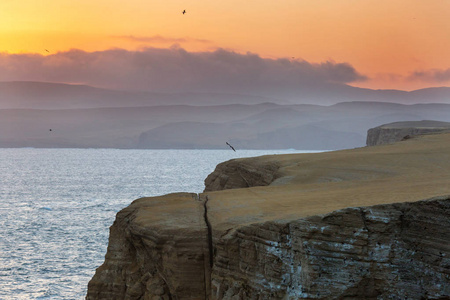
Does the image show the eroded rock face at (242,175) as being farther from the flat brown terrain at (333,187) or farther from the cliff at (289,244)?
the cliff at (289,244)

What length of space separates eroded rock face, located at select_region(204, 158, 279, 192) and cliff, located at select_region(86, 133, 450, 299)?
576 cm

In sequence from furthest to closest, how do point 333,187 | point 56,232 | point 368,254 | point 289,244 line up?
point 56,232, point 333,187, point 289,244, point 368,254

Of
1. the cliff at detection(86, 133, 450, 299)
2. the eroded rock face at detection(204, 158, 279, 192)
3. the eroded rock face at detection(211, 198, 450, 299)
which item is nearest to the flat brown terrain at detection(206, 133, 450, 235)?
the cliff at detection(86, 133, 450, 299)

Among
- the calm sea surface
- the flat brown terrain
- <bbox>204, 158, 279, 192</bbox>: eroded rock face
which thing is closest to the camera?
the flat brown terrain

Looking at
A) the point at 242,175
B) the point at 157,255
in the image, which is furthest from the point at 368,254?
the point at 242,175

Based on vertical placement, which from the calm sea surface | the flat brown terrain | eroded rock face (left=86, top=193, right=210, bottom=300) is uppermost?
the flat brown terrain

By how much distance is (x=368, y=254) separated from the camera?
16.0 meters

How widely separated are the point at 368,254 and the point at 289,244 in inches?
87.6

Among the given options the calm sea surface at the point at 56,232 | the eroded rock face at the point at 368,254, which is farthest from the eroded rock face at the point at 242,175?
the calm sea surface at the point at 56,232

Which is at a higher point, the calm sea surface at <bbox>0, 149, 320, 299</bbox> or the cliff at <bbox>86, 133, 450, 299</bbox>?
the cliff at <bbox>86, 133, 450, 299</bbox>

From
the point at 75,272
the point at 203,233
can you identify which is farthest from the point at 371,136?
the point at 203,233

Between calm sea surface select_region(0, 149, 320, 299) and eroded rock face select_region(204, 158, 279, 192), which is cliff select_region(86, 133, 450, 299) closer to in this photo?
eroded rock face select_region(204, 158, 279, 192)

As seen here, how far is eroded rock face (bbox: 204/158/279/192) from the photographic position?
30.2 metres

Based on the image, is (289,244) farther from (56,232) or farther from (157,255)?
(56,232)
